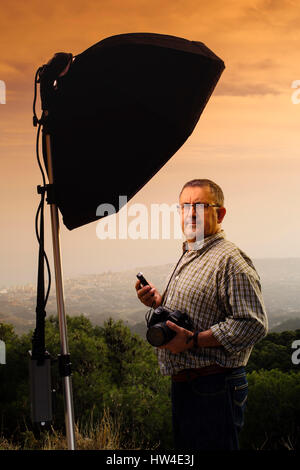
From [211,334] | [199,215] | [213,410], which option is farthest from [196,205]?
[213,410]

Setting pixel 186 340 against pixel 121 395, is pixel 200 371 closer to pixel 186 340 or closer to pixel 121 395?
pixel 186 340

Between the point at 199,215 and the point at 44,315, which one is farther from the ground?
the point at 199,215

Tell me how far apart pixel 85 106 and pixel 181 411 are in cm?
122

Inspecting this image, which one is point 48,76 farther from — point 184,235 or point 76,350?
point 76,350

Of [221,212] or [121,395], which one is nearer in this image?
[221,212]

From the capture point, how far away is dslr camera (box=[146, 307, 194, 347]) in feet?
5.89

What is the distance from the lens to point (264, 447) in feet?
11.5

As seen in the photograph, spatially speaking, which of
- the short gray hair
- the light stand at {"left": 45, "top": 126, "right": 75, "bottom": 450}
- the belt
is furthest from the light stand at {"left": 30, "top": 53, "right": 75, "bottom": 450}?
the short gray hair

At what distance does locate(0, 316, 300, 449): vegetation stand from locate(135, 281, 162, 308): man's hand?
154 cm

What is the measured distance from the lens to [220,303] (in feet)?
6.07

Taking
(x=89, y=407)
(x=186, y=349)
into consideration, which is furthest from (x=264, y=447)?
(x=186, y=349)

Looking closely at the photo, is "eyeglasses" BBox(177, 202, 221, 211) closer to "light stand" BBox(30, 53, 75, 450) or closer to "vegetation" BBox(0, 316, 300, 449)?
"light stand" BBox(30, 53, 75, 450)

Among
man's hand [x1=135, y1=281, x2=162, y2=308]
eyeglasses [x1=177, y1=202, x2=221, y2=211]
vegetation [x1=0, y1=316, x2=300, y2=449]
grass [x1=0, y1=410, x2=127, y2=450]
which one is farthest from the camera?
vegetation [x1=0, y1=316, x2=300, y2=449]

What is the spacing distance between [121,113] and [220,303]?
2.75ft
